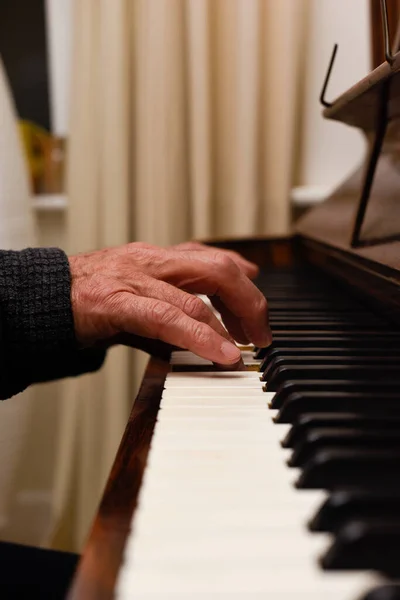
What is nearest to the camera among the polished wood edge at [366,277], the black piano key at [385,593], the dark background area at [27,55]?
the black piano key at [385,593]

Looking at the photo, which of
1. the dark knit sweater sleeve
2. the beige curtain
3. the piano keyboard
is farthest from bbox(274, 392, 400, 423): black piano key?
the beige curtain

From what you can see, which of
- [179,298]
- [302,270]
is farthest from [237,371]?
[302,270]

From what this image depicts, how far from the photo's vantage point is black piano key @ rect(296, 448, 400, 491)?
38 centimetres

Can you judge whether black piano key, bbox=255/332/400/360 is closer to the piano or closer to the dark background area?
the piano

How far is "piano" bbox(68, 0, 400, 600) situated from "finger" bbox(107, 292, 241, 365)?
3cm

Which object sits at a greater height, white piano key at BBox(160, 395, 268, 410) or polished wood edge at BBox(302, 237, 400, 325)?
polished wood edge at BBox(302, 237, 400, 325)

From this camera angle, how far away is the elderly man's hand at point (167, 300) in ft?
2.19

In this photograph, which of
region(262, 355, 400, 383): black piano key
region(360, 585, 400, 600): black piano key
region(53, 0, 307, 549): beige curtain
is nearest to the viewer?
region(360, 585, 400, 600): black piano key

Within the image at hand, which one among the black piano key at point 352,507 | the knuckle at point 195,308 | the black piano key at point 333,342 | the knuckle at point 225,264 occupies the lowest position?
the black piano key at point 333,342

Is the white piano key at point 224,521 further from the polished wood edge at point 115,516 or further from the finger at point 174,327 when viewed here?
the finger at point 174,327

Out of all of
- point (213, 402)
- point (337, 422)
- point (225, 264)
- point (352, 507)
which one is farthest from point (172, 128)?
point (352, 507)

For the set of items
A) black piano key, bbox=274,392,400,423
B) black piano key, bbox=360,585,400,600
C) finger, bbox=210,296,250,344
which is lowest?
finger, bbox=210,296,250,344

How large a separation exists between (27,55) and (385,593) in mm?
2153

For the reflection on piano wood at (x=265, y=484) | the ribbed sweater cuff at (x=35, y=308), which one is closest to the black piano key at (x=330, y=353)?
the reflection on piano wood at (x=265, y=484)
